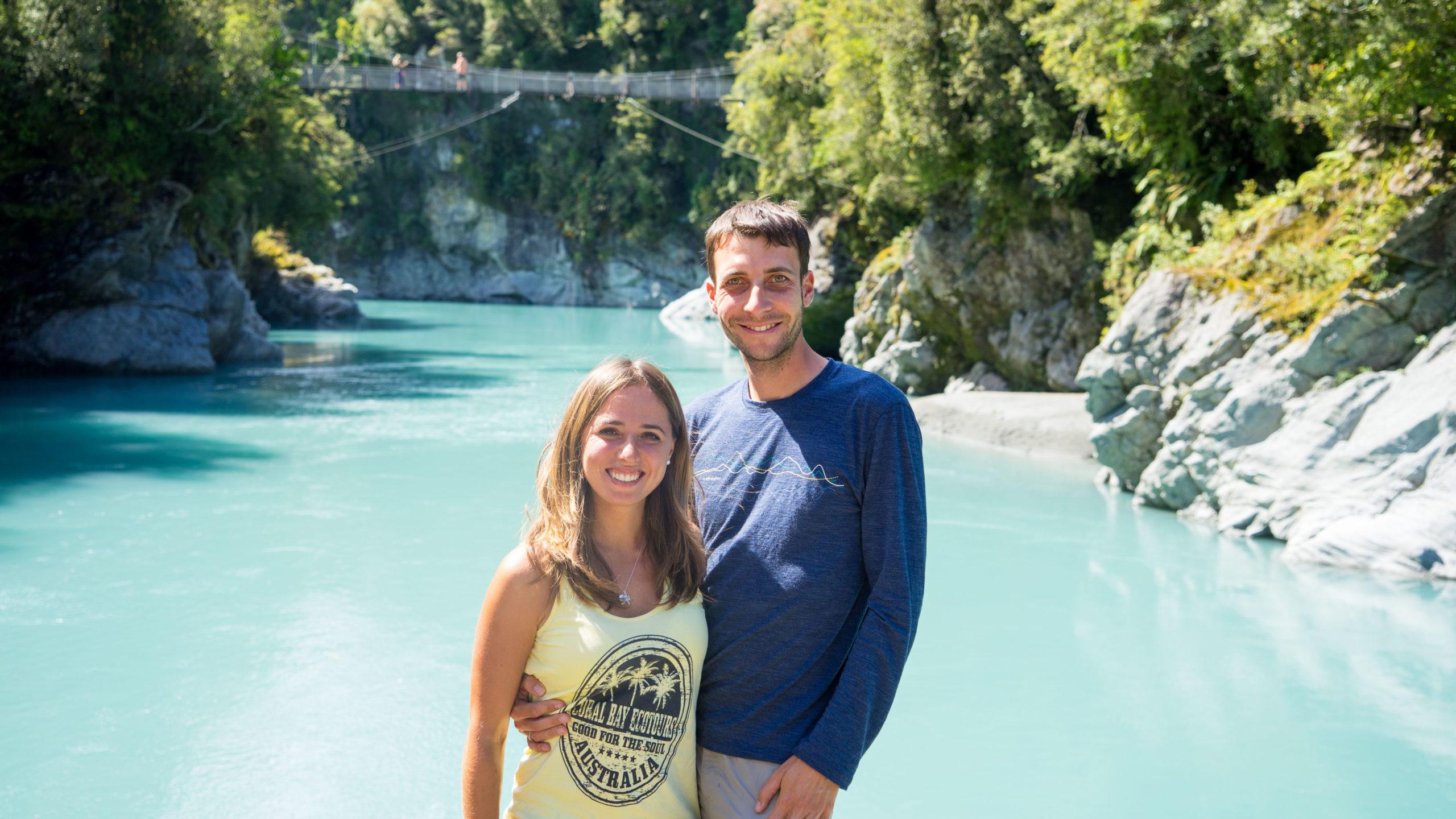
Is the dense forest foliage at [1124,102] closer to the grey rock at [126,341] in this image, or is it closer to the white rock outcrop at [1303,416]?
the white rock outcrop at [1303,416]

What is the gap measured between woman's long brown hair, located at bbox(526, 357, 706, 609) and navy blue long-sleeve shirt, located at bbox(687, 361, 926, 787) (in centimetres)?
8

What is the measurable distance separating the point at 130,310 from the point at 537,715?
1910 centimetres

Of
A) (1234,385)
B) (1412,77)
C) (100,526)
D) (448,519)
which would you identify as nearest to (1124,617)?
(1234,385)

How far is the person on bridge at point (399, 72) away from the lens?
3909 cm

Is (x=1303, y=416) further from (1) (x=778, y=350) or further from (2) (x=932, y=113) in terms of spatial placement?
(2) (x=932, y=113)

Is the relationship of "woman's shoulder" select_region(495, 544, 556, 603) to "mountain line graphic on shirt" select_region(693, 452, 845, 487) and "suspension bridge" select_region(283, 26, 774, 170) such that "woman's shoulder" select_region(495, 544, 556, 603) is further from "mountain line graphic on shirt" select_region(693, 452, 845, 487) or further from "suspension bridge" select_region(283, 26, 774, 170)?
"suspension bridge" select_region(283, 26, 774, 170)

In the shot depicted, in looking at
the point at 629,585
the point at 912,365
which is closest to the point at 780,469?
the point at 629,585

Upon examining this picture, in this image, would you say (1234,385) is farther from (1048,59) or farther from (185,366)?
(185,366)

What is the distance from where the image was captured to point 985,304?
1617 cm

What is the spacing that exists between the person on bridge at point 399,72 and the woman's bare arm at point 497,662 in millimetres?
39254

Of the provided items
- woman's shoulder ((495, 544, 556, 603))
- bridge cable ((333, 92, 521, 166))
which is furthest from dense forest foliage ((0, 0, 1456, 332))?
bridge cable ((333, 92, 521, 166))

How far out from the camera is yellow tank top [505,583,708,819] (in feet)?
7.64

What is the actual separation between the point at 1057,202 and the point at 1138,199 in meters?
0.96

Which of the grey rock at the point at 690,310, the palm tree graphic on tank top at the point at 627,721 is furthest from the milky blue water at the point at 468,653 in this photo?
the grey rock at the point at 690,310
